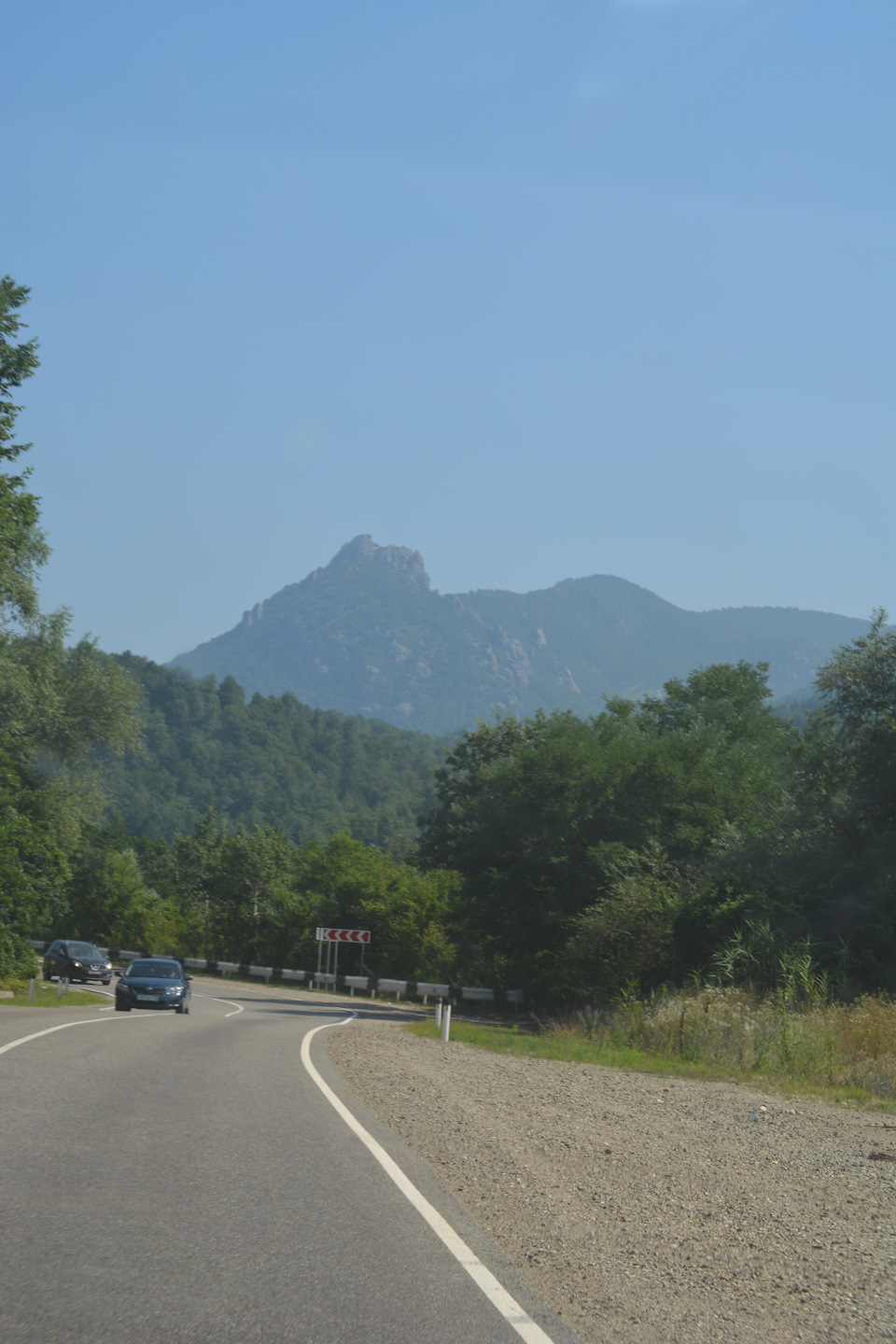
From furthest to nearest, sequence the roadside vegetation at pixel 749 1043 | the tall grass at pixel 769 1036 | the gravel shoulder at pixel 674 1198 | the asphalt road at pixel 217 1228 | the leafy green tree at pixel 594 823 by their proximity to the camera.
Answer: the leafy green tree at pixel 594 823 < the tall grass at pixel 769 1036 < the roadside vegetation at pixel 749 1043 < the gravel shoulder at pixel 674 1198 < the asphalt road at pixel 217 1228

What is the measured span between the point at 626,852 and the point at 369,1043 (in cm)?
1340

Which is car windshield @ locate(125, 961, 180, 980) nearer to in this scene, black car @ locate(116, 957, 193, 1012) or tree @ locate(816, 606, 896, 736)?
black car @ locate(116, 957, 193, 1012)

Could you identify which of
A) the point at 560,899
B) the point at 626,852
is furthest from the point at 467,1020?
the point at 626,852

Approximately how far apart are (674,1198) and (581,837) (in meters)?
29.0

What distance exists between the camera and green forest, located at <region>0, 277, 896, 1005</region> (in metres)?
27.3

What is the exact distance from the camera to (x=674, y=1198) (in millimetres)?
8234

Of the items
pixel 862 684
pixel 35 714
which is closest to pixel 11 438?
pixel 35 714

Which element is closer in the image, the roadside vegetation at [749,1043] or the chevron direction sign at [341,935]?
the roadside vegetation at [749,1043]

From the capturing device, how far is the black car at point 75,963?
135 ft

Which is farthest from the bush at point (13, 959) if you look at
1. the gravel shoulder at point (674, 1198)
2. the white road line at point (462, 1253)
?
the white road line at point (462, 1253)

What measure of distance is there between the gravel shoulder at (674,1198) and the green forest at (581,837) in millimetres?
8764

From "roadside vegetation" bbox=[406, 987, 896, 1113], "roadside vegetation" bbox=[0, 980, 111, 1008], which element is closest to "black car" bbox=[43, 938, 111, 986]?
"roadside vegetation" bbox=[0, 980, 111, 1008]

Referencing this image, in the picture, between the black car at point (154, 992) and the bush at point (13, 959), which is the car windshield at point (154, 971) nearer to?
the black car at point (154, 992)

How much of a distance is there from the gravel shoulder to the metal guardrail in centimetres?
2719
